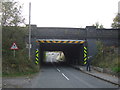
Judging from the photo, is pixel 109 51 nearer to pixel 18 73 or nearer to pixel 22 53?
pixel 22 53

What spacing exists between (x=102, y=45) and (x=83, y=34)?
303cm

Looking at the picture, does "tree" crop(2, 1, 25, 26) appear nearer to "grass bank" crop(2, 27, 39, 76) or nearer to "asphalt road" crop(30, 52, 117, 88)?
"grass bank" crop(2, 27, 39, 76)

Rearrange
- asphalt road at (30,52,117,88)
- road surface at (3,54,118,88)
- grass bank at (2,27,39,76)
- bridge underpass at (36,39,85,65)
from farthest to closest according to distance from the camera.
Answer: bridge underpass at (36,39,85,65) < grass bank at (2,27,39,76) < asphalt road at (30,52,117,88) < road surface at (3,54,118,88)

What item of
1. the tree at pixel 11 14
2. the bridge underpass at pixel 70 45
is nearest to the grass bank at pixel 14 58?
the tree at pixel 11 14

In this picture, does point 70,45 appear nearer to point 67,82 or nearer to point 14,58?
point 14,58

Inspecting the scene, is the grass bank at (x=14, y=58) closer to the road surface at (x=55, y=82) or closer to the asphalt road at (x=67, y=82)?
the asphalt road at (x=67, y=82)

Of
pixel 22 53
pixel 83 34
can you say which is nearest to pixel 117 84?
pixel 22 53

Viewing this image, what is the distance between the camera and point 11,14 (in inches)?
891

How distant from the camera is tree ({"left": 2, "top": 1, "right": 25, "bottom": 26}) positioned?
72.7ft

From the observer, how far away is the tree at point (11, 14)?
72.7 feet

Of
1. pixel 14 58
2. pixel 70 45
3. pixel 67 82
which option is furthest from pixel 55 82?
pixel 70 45

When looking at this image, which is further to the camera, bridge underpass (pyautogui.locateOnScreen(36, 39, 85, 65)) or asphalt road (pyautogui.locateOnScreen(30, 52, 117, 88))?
bridge underpass (pyautogui.locateOnScreen(36, 39, 85, 65))

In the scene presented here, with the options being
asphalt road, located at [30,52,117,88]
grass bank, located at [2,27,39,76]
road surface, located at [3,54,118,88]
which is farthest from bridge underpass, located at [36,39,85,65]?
road surface, located at [3,54,118,88]

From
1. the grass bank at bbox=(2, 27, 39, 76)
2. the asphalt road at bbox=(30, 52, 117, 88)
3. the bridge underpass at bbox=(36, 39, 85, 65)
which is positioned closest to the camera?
the asphalt road at bbox=(30, 52, 117, 88)
